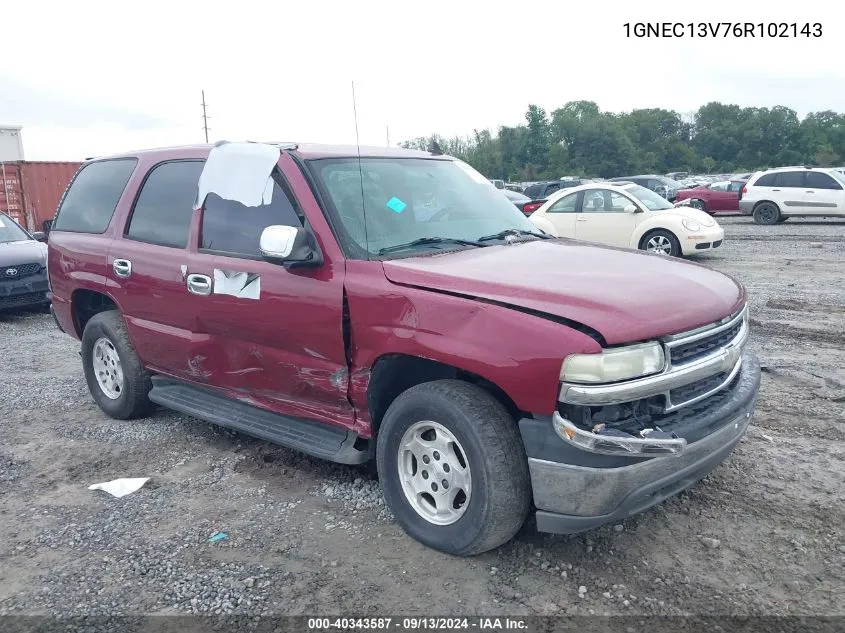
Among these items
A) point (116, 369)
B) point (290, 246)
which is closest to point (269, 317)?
point (290, 246)

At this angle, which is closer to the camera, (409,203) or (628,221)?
(409,203)

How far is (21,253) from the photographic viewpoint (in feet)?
32.9

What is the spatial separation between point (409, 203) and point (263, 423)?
1.51 m

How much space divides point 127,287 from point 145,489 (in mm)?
1445

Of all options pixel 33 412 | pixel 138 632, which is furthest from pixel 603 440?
pixel 33 412

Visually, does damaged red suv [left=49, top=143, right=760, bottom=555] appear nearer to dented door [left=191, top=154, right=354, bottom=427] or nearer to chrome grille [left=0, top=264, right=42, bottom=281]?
dented door [left=191, top=154, right=354, bottom=427]

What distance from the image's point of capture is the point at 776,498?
383 centimetres

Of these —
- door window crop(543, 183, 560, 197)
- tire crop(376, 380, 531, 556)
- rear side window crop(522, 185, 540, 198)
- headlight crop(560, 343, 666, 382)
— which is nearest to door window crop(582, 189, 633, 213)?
tire crop(376, 380, 531, 556)

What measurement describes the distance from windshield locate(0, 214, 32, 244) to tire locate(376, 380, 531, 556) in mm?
9108

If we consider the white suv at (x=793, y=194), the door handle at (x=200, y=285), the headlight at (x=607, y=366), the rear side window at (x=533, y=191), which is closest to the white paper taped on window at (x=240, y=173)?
the door handle at (x=200, y=285)

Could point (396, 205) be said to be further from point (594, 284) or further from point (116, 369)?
point (116, 369)

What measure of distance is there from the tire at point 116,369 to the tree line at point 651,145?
72.9 meters

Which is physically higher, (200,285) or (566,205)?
(566,205)

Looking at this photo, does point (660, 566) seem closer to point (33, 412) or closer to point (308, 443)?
point (308, 443)
